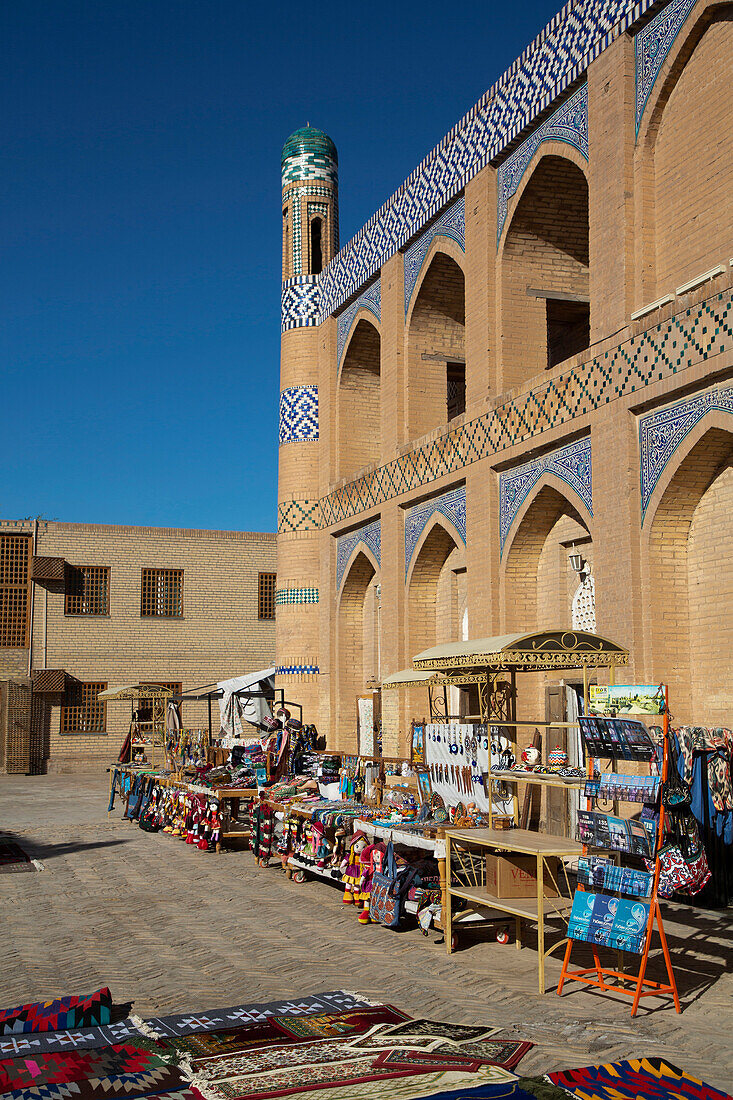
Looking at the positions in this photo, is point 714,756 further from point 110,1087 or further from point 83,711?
point 83,711

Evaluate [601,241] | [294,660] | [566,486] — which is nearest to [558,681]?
[566,486]

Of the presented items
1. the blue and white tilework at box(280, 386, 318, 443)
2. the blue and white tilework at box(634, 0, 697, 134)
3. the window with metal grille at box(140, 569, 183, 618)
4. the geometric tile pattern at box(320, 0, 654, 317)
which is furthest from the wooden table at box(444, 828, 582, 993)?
the window with metal grille at box(140, 569, 183, 618)

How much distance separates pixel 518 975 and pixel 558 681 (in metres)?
7.14

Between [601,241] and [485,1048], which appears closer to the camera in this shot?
[485,1048]

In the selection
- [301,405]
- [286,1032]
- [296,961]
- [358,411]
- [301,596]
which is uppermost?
[301,405]

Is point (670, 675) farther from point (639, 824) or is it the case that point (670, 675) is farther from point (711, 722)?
point (639, 824)

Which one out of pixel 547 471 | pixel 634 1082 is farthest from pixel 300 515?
pixel 634 1082

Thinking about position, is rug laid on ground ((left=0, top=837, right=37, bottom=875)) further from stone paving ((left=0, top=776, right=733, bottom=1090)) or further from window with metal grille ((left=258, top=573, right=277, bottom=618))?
window with metal grille ((left=258, top=573, right=277, bottom=618))

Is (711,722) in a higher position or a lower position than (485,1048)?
higher

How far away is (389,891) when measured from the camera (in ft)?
28.0

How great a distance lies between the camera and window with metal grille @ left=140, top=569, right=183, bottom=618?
102 feet

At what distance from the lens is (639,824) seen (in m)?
6.16

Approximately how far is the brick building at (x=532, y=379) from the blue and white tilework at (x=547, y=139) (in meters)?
0.03

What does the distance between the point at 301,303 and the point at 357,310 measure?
2316mm
